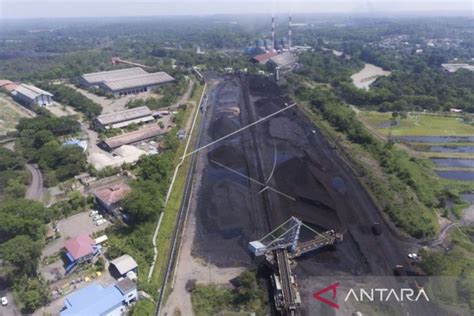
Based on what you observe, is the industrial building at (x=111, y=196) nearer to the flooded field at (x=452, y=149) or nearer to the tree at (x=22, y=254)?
the tree at (x=22, y=254)

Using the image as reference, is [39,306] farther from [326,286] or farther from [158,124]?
[158,124]

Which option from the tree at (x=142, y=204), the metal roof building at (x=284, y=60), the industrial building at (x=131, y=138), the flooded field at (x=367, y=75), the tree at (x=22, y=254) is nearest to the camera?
the tree at (x=22, y=254)

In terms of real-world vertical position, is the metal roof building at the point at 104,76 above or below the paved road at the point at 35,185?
above

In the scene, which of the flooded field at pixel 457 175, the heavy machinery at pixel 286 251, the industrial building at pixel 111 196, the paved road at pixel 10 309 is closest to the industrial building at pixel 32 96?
the industrial building at pixel 111 196

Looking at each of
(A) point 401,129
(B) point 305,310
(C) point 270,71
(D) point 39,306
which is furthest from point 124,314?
(C) point 270,71

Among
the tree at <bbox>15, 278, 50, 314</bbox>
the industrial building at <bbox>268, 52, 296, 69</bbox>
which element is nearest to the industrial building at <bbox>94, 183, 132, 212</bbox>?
the tree at <bbox>15, 278, 50, 314</bbox>
